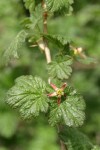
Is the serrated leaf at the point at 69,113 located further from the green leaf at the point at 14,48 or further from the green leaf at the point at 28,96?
the green leaf at the point at 14,48

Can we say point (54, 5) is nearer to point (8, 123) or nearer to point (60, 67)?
point (60, 67)

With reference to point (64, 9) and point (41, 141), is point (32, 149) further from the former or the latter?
point (64, 9)

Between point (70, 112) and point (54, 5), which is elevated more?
point (54, 5)

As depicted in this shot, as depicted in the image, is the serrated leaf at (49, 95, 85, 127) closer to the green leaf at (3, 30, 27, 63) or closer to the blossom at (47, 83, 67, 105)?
the blossom at (47, 83, 67, 105)

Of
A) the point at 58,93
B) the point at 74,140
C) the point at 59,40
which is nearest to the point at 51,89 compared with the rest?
the point at 58,93

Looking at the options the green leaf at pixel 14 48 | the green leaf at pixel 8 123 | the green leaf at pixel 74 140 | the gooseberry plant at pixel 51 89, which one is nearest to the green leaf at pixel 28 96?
the gooseberry plant at pixel 51 89

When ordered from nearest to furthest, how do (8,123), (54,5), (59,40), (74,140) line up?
(54,5)
(59,40)
(74,140)
(8,123)

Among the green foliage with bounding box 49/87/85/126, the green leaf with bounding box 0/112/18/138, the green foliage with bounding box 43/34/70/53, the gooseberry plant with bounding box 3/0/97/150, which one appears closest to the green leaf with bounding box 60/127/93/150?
the gooseberry plant with bounding box 3/0/97/150
